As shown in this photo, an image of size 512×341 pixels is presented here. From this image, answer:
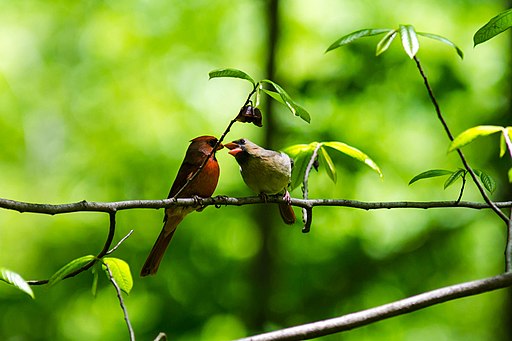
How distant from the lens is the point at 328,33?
23.7 ft

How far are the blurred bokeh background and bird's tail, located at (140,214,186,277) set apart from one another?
76.5 inches

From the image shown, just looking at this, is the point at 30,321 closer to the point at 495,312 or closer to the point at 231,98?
the point at 231,98

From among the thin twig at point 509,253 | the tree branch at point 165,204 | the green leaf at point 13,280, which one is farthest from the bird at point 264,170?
the green leaf at point 13,280

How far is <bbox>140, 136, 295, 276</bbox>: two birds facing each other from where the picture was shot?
11.3 feet

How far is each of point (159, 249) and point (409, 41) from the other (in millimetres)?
1864

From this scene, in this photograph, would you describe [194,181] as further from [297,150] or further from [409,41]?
[409,41]

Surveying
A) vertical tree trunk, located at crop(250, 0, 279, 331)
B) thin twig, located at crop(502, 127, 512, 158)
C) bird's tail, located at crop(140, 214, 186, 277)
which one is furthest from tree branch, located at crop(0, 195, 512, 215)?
vertical tree trunk, located at crop(250, 0, 279, 331)

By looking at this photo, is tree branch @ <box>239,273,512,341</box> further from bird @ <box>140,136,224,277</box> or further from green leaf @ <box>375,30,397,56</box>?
bird @ <box>140,136,224,277</box>

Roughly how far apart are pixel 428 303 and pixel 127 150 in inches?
205

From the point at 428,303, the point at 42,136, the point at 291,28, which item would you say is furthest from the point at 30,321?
the point at 42,136

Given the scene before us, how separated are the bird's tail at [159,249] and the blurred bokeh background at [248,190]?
1943 millimetres

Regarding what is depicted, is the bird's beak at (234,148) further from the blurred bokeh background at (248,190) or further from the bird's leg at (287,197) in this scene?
the blurred bokeh background at (248,190)

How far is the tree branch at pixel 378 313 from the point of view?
5.77 ft

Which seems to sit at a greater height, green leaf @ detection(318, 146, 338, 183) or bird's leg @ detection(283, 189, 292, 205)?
green leaf @ detection(318, 146, 338, 183)
